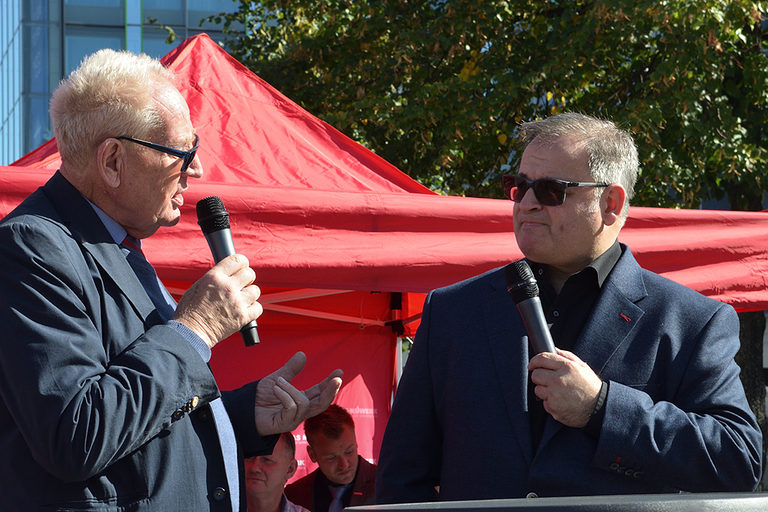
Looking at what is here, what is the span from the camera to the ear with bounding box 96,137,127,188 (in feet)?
6.83

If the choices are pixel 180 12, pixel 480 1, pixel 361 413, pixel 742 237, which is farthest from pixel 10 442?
pixel 180 12

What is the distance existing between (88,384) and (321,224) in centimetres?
169

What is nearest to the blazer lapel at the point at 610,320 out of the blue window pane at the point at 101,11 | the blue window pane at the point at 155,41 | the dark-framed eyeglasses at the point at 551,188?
the dark-framed eyeglasses at the point at 551,188

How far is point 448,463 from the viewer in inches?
95.3

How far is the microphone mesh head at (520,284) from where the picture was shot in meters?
2.13

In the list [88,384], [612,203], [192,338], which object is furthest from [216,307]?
[612,203]

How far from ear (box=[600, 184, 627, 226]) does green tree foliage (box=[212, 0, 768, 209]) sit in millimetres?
6337

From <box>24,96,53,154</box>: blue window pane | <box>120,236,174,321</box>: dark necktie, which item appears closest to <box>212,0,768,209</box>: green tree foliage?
<box>120,236,174,321</box>: dark necktie

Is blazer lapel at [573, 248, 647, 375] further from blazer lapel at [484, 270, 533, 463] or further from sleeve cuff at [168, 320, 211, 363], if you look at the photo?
sleeve cuff at [168, 320, 211, 363]

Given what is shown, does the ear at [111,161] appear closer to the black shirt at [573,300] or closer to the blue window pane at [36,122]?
the black shirt at [573,300]

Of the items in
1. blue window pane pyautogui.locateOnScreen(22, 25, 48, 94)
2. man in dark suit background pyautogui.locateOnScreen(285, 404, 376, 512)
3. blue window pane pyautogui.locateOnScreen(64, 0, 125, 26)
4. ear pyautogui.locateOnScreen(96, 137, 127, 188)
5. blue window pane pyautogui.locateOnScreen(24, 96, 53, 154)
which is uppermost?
blue window pane pyautogui.locateOnScreen(64, 0, 125, 26)

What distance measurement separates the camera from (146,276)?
222cm

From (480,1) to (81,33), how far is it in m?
18.7

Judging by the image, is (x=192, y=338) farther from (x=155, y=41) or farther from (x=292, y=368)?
(x=155, y=41)
